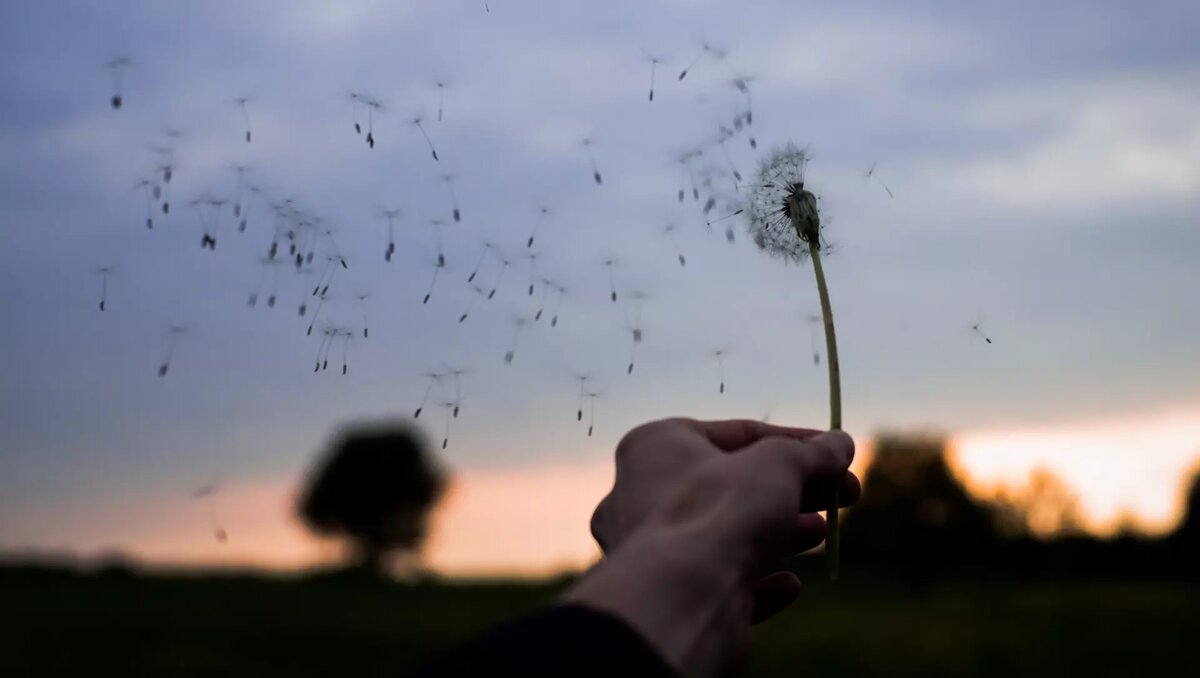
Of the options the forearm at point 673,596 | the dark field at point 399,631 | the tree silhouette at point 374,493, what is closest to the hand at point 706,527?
the forearm at point 673,596

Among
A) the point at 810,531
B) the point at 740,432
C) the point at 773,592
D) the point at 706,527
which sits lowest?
the point at 773,592

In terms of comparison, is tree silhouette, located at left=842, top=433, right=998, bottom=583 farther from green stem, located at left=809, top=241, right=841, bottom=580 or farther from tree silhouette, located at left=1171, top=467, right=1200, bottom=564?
green stem, located at left=809, top=241, right=841, bottom=580

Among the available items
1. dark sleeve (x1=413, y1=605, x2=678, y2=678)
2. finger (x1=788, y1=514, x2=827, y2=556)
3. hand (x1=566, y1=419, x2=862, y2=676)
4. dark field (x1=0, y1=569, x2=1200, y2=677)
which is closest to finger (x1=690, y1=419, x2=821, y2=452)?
hand (x1=566, y1=419, x2=862, y2=676)

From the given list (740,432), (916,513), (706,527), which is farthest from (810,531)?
(916,513)

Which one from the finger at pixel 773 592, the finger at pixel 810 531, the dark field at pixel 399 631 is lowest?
the dark field at pixel 399 631

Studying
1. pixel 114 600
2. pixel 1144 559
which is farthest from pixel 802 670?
pixel 1144 559

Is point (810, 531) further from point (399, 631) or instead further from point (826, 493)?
point (399, 631)

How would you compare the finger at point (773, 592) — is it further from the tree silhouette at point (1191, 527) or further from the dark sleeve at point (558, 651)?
the tree silhouette at point (1191, 527)
